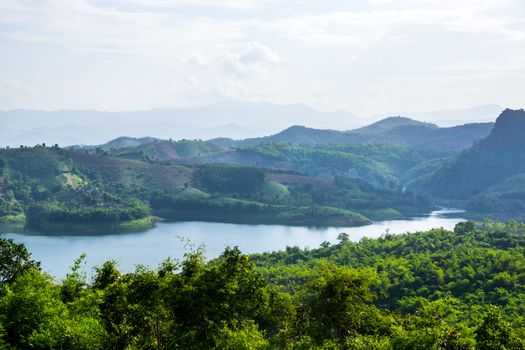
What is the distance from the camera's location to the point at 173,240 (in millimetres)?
119938

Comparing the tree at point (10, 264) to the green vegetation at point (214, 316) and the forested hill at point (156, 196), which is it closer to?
the green vegetation at point (214, 316)

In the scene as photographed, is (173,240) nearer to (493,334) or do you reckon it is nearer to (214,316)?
(214,316)

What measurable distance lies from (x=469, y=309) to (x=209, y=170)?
6106 inches

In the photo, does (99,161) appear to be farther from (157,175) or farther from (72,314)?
(72,314)

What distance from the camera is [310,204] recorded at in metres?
174

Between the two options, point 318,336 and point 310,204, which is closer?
point 318,336

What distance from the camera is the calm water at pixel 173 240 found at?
10025cm

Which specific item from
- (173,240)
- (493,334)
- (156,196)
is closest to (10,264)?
(493,334)

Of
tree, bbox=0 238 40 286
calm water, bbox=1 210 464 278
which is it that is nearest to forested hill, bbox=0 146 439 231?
calm water, bbox=1 210 464 278

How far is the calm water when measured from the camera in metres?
100

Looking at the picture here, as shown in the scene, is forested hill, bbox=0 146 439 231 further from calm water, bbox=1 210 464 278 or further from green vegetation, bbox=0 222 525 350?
green vegetation, bbox=0 222 525 350

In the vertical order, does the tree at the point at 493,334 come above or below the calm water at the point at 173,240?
above

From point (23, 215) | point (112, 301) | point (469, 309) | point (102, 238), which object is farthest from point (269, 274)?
point (23, 215)

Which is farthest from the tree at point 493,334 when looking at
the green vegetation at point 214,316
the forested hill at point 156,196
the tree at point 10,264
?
the forested hill at point 156,196
